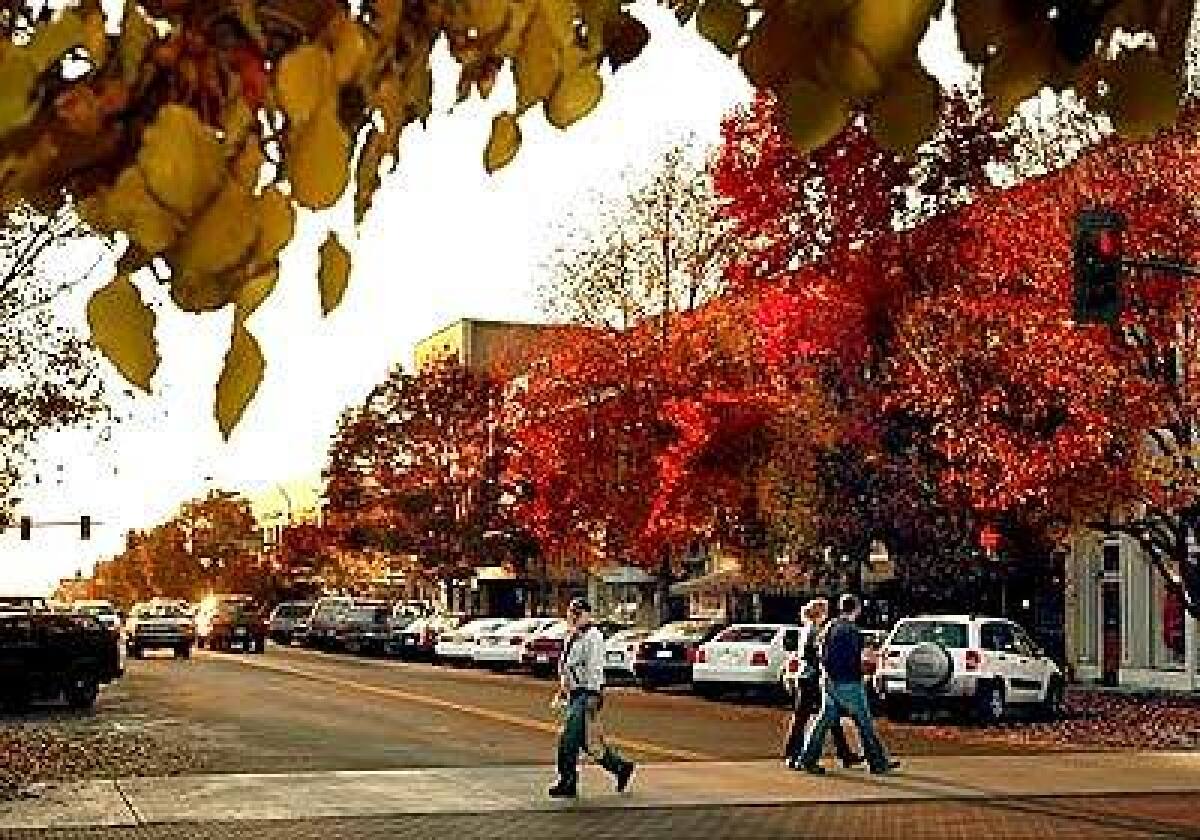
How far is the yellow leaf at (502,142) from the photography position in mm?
2604

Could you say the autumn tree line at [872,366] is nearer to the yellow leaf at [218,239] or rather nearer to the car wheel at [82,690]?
the car wheel at [82,690]

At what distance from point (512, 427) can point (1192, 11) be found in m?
66.8

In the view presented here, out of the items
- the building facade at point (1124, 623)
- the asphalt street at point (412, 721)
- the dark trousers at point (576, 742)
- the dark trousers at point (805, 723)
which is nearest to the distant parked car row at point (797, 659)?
the dark trousers at point (805, 723)

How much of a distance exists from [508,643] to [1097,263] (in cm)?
3326

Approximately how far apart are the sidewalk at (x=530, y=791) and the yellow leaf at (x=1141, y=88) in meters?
14.2

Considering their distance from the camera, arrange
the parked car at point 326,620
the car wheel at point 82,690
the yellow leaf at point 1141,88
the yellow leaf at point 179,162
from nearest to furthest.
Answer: the yellow leaf at point 179,162, the yellow leaf at point 1141,88, the car wheel at point 82,690, the parked car at point 326,620

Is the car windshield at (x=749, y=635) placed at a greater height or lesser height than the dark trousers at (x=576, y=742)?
greater

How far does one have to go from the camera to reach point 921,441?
38500 mm

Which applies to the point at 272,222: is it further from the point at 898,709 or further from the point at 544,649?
the point at 544,649

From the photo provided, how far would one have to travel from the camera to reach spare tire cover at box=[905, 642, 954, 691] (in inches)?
1161

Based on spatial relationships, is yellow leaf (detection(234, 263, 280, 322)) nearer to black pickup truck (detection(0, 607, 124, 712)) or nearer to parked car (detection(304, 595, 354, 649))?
black pickup truck (detection(0, 607, 124, 712))

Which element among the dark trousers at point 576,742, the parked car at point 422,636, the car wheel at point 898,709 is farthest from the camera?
the parked car at point 422,636

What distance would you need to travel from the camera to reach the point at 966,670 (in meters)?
29.8

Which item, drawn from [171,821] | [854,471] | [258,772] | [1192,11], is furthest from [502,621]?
[1192,11]
